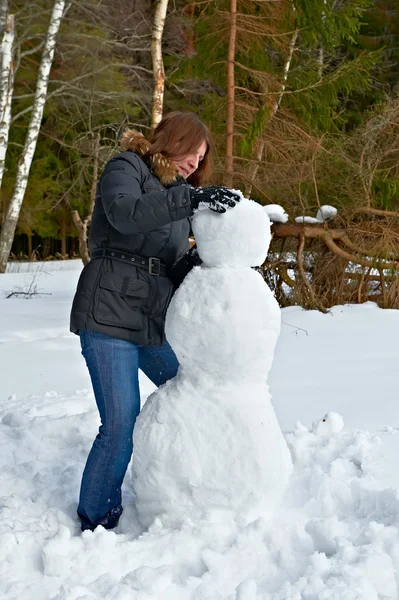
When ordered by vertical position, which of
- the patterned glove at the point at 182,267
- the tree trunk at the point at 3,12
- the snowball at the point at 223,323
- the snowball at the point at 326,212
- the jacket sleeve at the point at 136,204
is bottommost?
the snowball at the point at 326,212

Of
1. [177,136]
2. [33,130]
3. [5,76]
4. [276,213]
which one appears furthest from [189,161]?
[33,130]

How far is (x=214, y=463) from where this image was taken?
95.3 inches

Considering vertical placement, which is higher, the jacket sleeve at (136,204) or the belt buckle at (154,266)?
the jacket sleeve at (136,204)

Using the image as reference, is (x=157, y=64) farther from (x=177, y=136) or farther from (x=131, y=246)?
(x=131, y=246)

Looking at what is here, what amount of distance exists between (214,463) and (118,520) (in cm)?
60

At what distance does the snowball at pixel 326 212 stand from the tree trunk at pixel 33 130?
270 inches

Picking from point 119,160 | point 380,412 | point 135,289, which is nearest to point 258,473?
point 135,289

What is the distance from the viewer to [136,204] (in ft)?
7.54

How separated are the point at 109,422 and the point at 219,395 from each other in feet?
1.50

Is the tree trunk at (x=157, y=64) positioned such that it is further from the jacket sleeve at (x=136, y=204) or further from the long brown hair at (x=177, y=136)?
the jacket sleeve at (x=136, y=204)

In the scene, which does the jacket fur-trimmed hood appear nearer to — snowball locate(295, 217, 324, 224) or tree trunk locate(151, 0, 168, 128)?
snowball locate(295, 217, 324, 224)

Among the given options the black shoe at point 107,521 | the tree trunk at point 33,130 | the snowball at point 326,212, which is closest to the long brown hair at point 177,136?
the black shoe at point 107,521

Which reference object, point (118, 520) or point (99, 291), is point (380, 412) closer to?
point (118, 520)

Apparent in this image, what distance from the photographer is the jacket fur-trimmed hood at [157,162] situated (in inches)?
101
